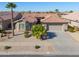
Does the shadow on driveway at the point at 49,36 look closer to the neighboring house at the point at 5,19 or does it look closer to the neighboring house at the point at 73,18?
the neighboring house at the point at 73,18

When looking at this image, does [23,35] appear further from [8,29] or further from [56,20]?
[56,20]

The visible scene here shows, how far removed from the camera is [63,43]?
45.2 ft

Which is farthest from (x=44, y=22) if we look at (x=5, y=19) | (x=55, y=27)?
(x=5, y=19)

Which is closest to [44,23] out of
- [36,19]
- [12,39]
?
[36,19]

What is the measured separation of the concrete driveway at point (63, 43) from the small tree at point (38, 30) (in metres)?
0.65

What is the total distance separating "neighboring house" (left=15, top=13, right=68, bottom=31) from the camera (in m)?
14.5

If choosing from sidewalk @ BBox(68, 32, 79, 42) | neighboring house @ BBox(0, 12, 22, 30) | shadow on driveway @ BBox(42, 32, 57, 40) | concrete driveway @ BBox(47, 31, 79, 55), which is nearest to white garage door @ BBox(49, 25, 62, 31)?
concrete driveway @ BBox(47, 31, 79, 55)

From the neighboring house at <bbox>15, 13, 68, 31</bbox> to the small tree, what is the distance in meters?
0.36

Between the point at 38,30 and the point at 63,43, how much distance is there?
2201 millimetres

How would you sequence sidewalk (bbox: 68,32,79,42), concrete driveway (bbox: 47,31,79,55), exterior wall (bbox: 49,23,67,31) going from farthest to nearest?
exterior wall (bbox: 49,23,67,31)
sidewalk (bbox: 68,32,79,42)
concrete driveway (bbox: 47,31,79,55)

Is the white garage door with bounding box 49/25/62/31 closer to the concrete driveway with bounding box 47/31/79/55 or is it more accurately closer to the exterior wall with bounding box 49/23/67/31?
the exterior wall with bounding box 49/23/67/31

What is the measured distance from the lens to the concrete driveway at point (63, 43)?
41.4 ft

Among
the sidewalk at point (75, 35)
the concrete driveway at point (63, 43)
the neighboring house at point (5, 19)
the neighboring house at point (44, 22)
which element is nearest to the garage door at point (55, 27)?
the neighboring house at point (44, 22)

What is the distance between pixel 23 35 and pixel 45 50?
197 centimetres
